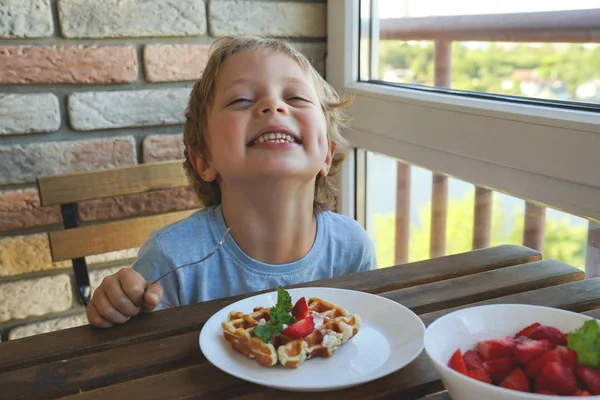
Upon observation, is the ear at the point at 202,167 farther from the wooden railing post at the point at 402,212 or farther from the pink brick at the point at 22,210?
the wooden railing post at the point at 402,212

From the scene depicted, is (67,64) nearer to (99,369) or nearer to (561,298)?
(99,369)

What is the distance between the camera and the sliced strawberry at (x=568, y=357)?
0.47m

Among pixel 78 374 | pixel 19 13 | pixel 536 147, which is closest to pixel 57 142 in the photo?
pixel 19 13

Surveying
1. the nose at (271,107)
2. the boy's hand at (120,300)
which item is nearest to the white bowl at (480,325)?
the boy's hand at (120,300)

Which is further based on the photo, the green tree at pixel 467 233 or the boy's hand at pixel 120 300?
the green tree at pixel 467 233

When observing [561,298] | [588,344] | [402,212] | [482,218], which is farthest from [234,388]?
[402,212]

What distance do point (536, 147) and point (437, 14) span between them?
1.61 feet

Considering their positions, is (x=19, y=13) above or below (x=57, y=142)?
above

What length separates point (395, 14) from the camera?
4.86 feet

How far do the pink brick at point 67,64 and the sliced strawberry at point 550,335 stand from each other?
1052 millimetres

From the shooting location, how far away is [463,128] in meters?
1.15

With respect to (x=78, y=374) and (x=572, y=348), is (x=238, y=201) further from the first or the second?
(x=572, y=348)

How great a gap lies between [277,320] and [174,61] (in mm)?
902

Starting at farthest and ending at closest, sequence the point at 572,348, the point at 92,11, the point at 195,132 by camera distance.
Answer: the point at 92,11
the point at 195,132
the point at 572,348
